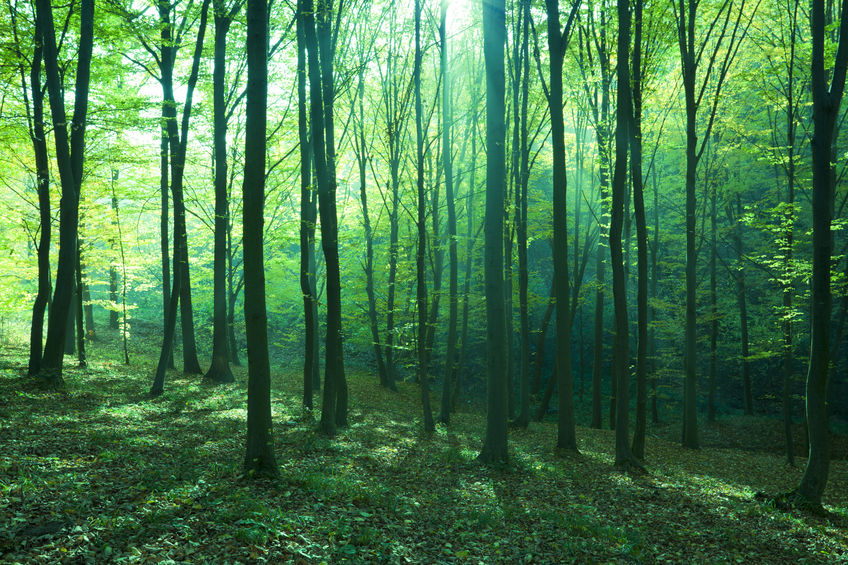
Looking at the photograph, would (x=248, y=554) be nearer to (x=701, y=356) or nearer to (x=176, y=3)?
(x=176, y=3)

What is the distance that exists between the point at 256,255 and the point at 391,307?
46.6ft

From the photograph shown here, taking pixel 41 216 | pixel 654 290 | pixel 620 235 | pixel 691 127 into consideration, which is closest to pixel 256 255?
pixel 620 235

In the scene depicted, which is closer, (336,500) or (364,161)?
(336,500)

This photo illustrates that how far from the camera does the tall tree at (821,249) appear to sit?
7.45 meters

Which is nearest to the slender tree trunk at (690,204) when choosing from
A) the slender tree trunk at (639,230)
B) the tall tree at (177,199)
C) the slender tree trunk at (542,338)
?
the slender tree trunk at (639,230)

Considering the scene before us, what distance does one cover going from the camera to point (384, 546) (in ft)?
16.1

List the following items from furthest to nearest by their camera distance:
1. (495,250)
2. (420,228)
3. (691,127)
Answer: (691,127) < (420,228) < (495,250)

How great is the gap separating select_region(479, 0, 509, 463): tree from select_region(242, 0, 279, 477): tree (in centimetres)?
406

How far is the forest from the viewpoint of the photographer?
18.4 ft

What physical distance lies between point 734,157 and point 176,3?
19.4 metres

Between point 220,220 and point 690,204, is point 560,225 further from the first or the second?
point 220,220

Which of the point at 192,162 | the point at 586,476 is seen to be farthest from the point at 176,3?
the point at 586,476

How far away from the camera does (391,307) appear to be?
67.0 ft

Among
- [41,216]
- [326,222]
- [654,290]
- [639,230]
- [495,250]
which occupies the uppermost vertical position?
[41,216]
